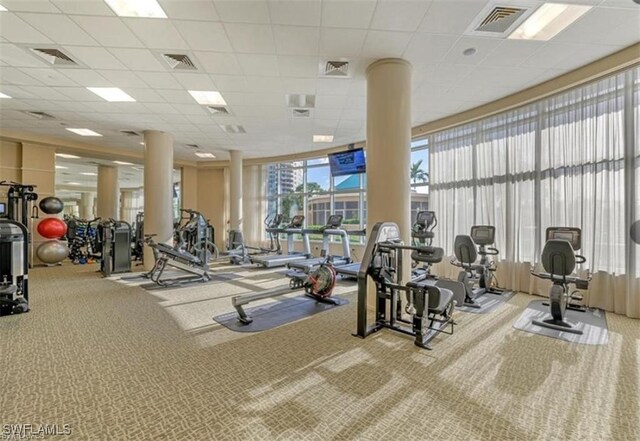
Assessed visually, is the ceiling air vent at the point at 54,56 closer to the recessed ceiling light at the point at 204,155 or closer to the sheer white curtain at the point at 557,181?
the recessed ceiling light at the point at 204,155

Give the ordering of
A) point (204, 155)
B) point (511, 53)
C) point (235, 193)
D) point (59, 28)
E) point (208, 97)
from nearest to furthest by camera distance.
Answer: point (59, 28) → point (511, 53) → point (208, 97) → point (235, 193) → point (204, 155)

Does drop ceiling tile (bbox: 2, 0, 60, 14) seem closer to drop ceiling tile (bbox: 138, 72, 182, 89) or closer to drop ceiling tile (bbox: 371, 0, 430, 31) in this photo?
drop ceiling tile (bbox: 138, 72, 182, 89)

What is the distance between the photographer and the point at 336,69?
178 inches

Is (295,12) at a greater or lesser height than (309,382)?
greater

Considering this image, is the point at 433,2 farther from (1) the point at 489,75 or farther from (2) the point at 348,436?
(2) the point at 348,436

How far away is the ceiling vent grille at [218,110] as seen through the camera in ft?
20.0

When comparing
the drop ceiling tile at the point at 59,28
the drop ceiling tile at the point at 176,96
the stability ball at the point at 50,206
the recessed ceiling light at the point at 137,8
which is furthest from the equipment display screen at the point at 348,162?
the stability ball at the point at 50,206

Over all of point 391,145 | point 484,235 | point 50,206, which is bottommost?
point 484,235

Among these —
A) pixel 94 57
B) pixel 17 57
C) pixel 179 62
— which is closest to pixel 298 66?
pixel 179 62

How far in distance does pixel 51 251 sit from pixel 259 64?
7710mm

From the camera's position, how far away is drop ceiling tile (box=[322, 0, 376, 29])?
10.2 feet

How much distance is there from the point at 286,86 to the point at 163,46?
6.25 ft

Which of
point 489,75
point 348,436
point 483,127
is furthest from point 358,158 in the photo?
→ point 348,436

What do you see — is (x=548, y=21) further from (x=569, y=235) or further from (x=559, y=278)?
(x=559, y=278)
